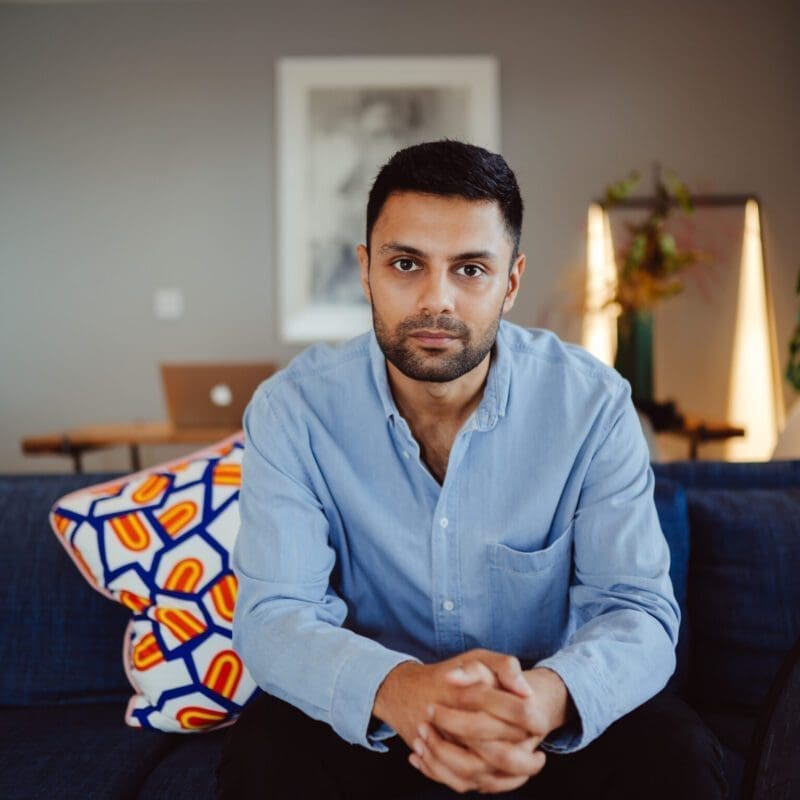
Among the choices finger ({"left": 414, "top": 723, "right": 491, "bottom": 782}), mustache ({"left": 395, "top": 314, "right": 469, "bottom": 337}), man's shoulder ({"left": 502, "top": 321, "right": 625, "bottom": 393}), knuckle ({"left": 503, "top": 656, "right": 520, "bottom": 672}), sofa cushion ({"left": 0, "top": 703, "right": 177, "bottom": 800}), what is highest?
mustache ({"left": 395, "top": 314, "right": 469, "bottom": 337})

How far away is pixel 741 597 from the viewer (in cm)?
142

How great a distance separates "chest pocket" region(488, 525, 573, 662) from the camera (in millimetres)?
1184

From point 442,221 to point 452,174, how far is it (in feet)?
0.24

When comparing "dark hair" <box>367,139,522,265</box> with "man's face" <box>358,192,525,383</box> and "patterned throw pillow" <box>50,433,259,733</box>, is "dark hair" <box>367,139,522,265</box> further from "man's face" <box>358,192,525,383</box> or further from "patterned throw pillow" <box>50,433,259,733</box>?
"patterned throw pillow" <box>50,433,259,733</box>

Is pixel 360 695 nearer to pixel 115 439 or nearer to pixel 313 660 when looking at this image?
pixel 313 660

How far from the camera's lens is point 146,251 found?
430cm

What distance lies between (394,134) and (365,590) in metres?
3.39

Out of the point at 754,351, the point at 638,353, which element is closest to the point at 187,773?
the point at 638,353

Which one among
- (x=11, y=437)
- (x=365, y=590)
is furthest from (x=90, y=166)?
(x=365, y=590)

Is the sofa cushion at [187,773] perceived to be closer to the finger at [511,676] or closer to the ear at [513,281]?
the finger at [511,676]

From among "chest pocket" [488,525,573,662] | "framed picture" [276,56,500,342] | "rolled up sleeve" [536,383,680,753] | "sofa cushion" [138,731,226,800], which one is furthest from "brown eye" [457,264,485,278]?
"framed picture" [276,56,500,342]

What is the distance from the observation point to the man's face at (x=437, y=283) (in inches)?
47.3

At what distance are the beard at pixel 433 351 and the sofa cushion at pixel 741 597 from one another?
22.3 inches

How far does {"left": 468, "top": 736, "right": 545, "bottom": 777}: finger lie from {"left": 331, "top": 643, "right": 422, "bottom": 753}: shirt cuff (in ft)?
0.42
